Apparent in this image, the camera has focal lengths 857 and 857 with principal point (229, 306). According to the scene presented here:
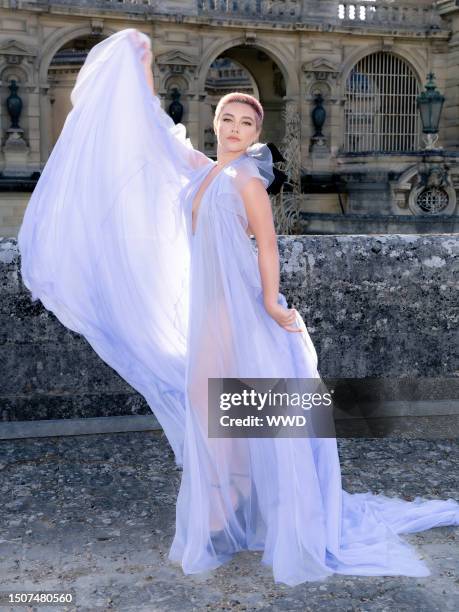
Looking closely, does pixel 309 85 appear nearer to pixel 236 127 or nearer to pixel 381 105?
pixel 381 105

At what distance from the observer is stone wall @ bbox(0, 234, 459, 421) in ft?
14.5

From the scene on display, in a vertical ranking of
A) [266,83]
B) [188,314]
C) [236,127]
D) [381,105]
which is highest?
[266,83]

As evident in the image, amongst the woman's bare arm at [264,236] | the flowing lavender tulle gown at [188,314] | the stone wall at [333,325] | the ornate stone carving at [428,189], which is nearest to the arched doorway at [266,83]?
the ornate stone carving at [428,189]

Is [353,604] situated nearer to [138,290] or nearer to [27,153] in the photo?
[138,290]

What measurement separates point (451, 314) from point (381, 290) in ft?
1.45

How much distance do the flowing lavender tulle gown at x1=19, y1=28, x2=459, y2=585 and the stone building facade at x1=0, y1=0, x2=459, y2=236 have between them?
13.1m

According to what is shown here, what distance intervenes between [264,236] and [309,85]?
2009cm

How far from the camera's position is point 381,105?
2417 centimetres

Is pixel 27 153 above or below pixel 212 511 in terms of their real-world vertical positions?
above

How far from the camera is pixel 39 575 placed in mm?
2996

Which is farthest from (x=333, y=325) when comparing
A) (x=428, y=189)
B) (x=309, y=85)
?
(x=309, y=85)

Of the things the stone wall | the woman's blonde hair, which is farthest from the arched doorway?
the woman's blonde hair

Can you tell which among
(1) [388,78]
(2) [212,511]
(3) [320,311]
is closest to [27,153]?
(1) [388,78]

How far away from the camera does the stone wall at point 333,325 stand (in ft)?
14.5
